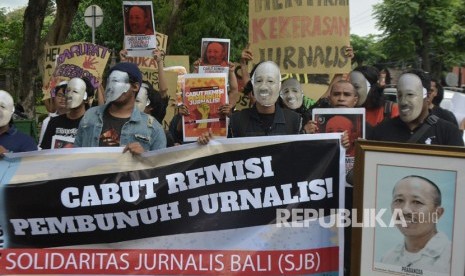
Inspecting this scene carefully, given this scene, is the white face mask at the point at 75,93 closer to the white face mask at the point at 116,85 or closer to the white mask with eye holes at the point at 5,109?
the white mask with eye holes at the point at 5,109

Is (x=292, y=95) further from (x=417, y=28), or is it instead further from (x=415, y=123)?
(x=417, y=28)

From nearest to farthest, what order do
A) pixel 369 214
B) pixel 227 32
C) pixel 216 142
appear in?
pixel 369 214, pixel 216 142, pixel 227 32

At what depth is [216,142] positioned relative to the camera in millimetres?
4203

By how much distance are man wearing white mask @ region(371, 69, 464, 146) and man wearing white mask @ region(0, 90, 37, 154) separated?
94.7 inches

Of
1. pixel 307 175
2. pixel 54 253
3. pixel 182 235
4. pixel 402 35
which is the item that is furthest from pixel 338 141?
pixel 402 35

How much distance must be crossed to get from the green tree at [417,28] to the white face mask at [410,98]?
27.8 m

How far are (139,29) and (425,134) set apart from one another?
419 cm

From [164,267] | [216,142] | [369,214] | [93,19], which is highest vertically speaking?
[93,19]

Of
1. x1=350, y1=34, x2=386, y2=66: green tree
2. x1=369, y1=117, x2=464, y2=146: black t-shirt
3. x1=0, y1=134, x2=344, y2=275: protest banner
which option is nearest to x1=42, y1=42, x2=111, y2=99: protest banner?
x1=0, y1=134, x2=344, y2=275: protest banner

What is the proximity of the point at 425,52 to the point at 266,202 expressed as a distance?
31.0 metres

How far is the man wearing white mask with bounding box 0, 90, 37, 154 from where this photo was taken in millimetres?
4578

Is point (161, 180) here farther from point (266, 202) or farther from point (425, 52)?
point (425, 52)

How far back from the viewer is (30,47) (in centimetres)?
1285

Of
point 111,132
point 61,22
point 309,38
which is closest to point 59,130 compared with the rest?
point 111,132
